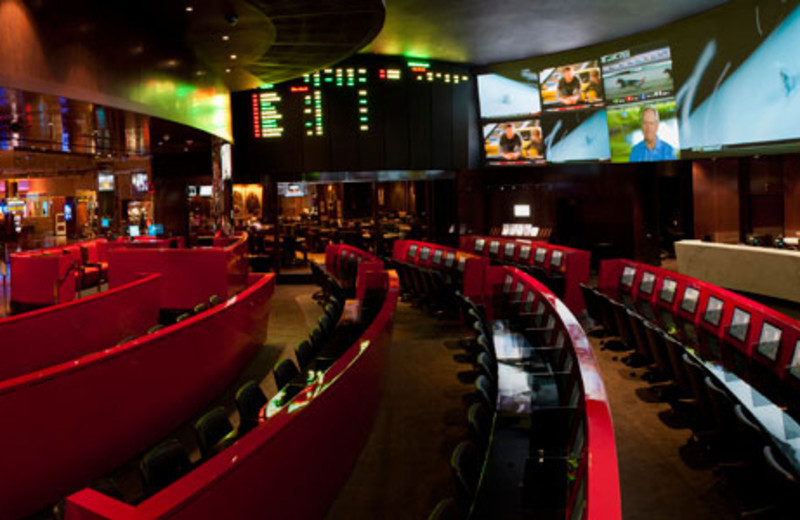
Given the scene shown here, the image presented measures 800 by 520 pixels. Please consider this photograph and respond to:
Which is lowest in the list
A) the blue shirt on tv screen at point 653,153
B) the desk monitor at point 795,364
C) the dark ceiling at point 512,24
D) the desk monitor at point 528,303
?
the desk monitor at point 795,364

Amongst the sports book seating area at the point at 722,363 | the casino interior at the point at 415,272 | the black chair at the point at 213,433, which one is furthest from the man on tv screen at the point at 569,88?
the black chair at the point at 213,433

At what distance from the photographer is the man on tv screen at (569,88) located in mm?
14337

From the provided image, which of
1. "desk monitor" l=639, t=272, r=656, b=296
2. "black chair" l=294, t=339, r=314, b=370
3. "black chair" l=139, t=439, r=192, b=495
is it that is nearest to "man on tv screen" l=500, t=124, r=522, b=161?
"desk monitor" l=639, t=272, r=656, b=296

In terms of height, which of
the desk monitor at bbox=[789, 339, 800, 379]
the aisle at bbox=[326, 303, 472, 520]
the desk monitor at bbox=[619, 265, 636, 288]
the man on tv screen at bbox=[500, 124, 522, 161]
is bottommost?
the aisle at bbox=[326, 303, 472, 520]

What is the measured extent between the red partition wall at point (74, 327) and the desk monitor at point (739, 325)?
6734 millimetres

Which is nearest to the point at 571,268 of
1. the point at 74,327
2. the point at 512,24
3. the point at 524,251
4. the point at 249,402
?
the point at 524,251

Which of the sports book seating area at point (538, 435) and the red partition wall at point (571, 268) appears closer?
the sports book seating area at point (538, 435)

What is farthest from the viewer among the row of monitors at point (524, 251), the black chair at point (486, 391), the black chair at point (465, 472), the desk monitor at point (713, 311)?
the row of monitors at point (524, 251)

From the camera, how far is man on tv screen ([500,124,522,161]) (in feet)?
51.9

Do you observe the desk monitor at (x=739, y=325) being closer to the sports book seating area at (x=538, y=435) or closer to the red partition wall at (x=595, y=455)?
the sports book seating area at (x=538, y=435)

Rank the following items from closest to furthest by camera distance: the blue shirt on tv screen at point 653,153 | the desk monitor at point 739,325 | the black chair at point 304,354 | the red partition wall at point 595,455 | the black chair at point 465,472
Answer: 1. the red partition wall at point 595,455
2. the black chair at point 465,472
3. the black chair at point 304,354
4. the desk monitor at point 739,325
5. the blue shirt on tv screen at point 653,153

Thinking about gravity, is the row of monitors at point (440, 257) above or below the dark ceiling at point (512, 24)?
below

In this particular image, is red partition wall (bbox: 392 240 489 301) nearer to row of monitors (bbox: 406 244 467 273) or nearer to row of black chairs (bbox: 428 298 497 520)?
row of monitors (bbox: 406 244 467 273)

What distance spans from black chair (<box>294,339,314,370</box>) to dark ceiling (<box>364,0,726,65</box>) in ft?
23.4
